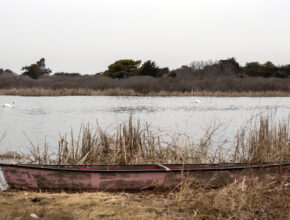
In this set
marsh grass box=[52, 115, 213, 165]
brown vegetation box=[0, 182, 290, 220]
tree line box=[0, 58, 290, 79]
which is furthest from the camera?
tree line box=[0, 58, 290, 79]

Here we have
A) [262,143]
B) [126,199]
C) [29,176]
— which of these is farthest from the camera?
[262,143]

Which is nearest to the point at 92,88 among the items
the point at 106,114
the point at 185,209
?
the point at 106,114

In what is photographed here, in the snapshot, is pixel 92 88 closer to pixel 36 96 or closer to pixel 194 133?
pixel 36 96

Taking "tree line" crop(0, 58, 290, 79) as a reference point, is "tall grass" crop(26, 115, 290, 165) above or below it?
below

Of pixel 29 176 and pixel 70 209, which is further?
pixel 29 176

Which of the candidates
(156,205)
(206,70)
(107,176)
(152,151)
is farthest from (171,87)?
(156,205)

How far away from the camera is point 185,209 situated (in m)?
5.63

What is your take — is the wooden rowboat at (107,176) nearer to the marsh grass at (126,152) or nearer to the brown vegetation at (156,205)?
the brown vegetation at (156,205)

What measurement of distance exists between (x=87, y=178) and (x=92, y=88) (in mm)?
34669

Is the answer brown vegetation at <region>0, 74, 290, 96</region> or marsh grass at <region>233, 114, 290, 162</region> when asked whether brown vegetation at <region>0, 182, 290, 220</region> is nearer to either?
marsh grass at <region>233, 114, 290, 162</region>

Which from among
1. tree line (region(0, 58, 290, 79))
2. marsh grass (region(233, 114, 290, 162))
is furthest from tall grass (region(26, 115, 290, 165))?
tree line (region(0, 58, 290, 79))

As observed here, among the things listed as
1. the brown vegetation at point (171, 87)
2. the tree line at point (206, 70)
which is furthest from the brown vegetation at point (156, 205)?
the tree line at point (206, 70)

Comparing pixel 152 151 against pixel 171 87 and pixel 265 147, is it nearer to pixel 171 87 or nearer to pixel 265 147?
pixel 265 147

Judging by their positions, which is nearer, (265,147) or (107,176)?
(107,176)
